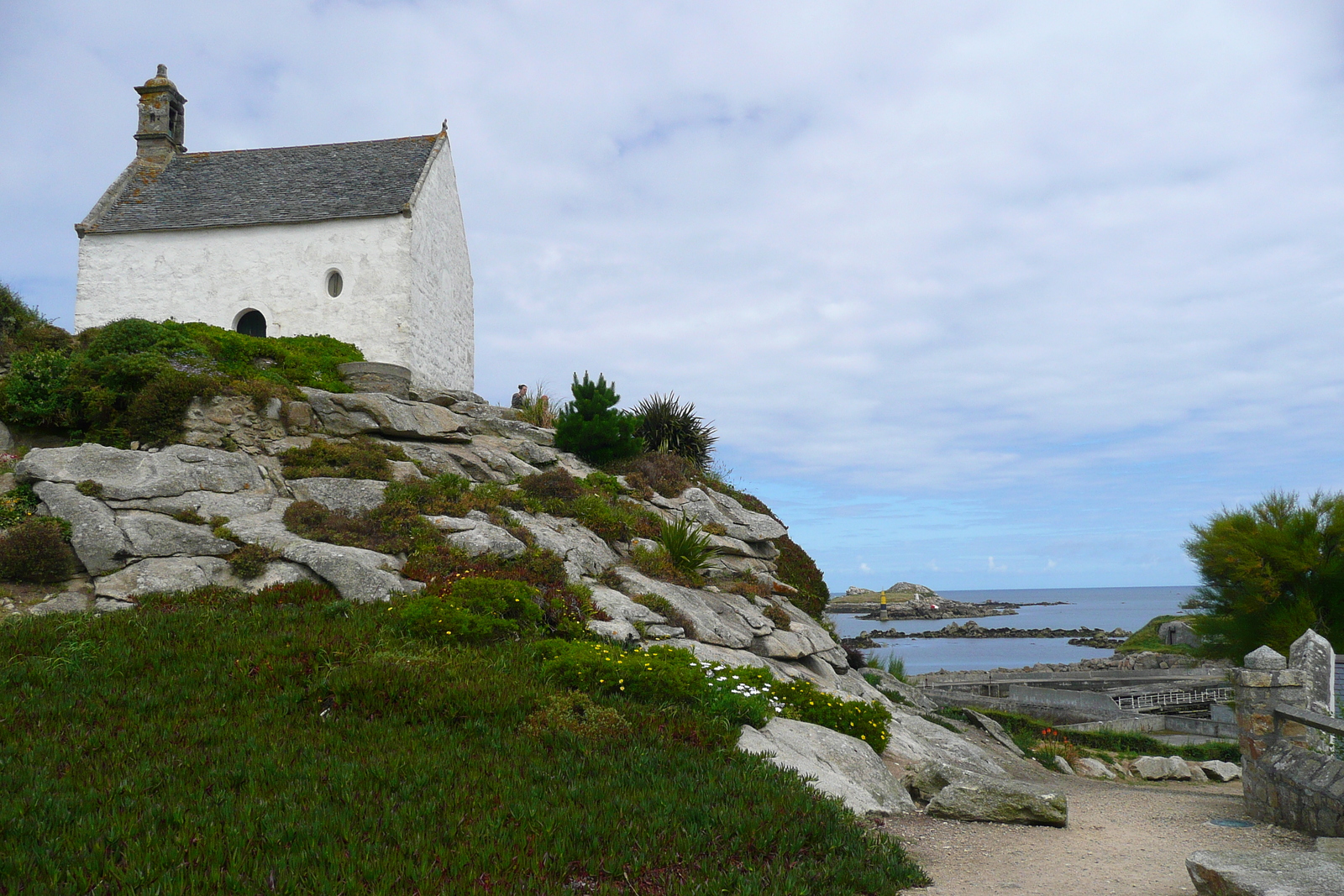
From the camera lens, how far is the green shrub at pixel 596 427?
21344 millimetres

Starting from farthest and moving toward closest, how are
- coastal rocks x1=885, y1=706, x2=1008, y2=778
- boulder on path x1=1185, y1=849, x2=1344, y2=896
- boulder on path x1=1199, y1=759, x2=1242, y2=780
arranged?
boulder on path x1=1199, y1=759, x2=1242, y2=780
coastal rocks x1=885, y1=706, x2=1008, y2=778
boulder on path x1=1185, y1=849, x2=1344, y2=896

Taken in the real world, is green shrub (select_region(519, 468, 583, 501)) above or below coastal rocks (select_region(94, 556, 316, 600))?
above

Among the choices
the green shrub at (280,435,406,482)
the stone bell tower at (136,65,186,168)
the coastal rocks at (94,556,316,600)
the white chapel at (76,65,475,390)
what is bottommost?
the coastal rocks at (94,556,316,600)

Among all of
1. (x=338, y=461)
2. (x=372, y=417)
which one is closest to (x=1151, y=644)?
(x=372, y=417)

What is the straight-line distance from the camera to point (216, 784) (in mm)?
5746

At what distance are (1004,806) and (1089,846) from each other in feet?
2.86

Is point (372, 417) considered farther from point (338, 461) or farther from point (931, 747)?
point (931, 747)

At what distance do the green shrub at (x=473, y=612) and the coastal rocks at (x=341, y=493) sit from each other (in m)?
4.47

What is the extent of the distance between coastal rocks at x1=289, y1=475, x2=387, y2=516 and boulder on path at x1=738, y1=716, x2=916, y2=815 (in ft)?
28.7

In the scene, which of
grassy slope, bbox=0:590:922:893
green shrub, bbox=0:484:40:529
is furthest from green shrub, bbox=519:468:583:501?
green shrub, bbox=0:484:40:529

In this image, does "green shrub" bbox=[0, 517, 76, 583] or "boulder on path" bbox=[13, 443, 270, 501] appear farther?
"boulder on path" bbox=[13, 443, 270, 501]

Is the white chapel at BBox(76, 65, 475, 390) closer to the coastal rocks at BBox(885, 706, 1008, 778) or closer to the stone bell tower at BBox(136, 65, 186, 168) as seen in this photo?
the stone bell tower at BBox(136, 65, 186, 168)

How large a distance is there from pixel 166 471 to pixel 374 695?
9003mm

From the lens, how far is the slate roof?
1019 inches
